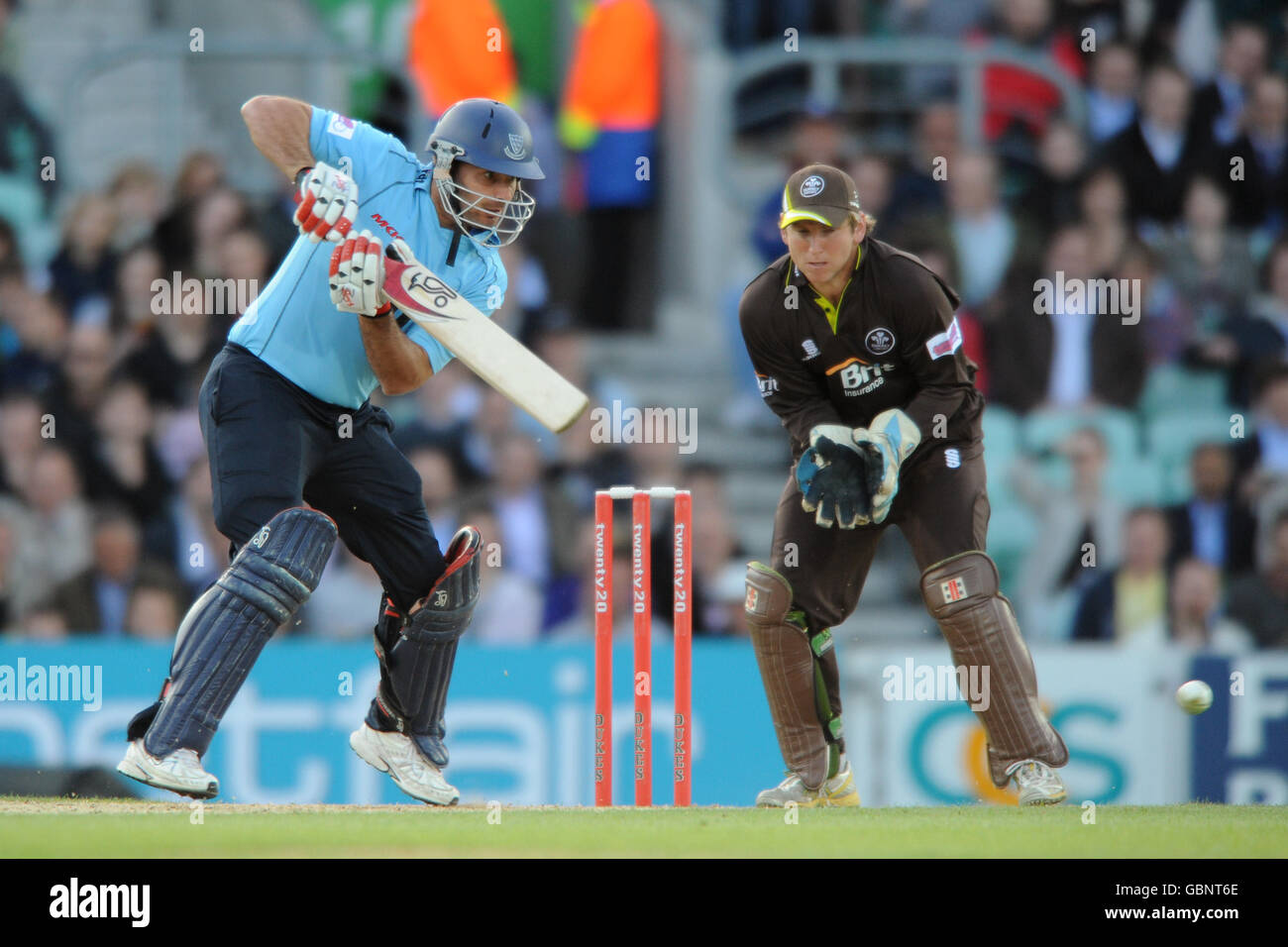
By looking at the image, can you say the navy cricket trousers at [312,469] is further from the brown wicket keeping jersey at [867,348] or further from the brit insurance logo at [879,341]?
the brit insurance logo at [879,341]

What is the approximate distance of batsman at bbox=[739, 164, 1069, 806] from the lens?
6387 mm

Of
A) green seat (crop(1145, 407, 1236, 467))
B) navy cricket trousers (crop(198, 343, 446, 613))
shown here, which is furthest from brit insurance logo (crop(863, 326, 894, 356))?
green seat (crop(1145, 407, 1236, 467))

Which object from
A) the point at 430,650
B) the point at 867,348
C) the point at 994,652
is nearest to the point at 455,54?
the point at 867,348

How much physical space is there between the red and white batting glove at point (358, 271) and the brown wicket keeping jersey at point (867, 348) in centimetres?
149

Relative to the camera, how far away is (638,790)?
675cm

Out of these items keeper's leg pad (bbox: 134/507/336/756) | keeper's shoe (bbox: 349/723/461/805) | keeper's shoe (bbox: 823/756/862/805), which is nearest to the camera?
keeper's leg pad (bbox: 134/507/336/756)

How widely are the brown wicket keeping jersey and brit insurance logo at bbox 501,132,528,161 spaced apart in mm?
967

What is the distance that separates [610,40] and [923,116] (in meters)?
1.83

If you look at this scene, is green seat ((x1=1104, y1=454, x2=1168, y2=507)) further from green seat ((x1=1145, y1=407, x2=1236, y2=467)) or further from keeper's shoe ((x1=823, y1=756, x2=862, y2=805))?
keeper's shoe ((x1=823, y1=756, x2=862, y2=805))

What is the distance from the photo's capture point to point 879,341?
6527 mm

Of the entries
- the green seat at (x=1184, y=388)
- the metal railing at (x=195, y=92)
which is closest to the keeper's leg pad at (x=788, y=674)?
the green seat at (x=1184, y=388)
